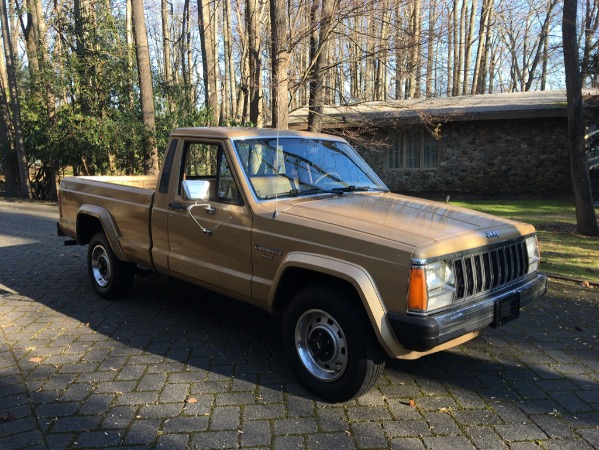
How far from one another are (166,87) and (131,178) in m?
10.2

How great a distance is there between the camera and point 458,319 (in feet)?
10.2

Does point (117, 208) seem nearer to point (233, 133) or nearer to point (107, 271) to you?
point (107, 271)

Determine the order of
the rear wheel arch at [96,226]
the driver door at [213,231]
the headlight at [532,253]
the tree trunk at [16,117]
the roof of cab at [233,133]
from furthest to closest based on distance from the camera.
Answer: the tree trunk at [16,117], the rear wheel arch at [96,226], the roof of cab at [233,133], the driver door at [213,231], the headlight at [532,253]

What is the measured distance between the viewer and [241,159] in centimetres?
418

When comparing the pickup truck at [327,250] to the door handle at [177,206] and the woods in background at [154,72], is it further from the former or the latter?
the woods in background at [154,72]

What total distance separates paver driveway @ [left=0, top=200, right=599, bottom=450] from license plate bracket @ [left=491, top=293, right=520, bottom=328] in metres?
0.60

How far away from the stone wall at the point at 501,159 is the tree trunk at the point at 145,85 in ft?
23.7

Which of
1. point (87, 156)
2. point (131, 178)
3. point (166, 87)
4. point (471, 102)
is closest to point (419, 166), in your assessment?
point (471, 102)

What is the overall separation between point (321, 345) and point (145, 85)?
12.5 meters

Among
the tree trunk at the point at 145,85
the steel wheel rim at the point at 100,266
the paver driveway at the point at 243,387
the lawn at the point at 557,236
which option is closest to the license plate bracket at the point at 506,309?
the paver driveway at the point at 243,387

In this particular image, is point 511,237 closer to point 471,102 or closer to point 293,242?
point 293,242

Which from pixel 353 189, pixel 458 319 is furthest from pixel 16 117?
pixel 458 319

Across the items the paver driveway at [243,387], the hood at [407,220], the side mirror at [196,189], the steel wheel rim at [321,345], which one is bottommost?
the paver driveway at [243,387]

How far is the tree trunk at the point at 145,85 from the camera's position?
13.8m
